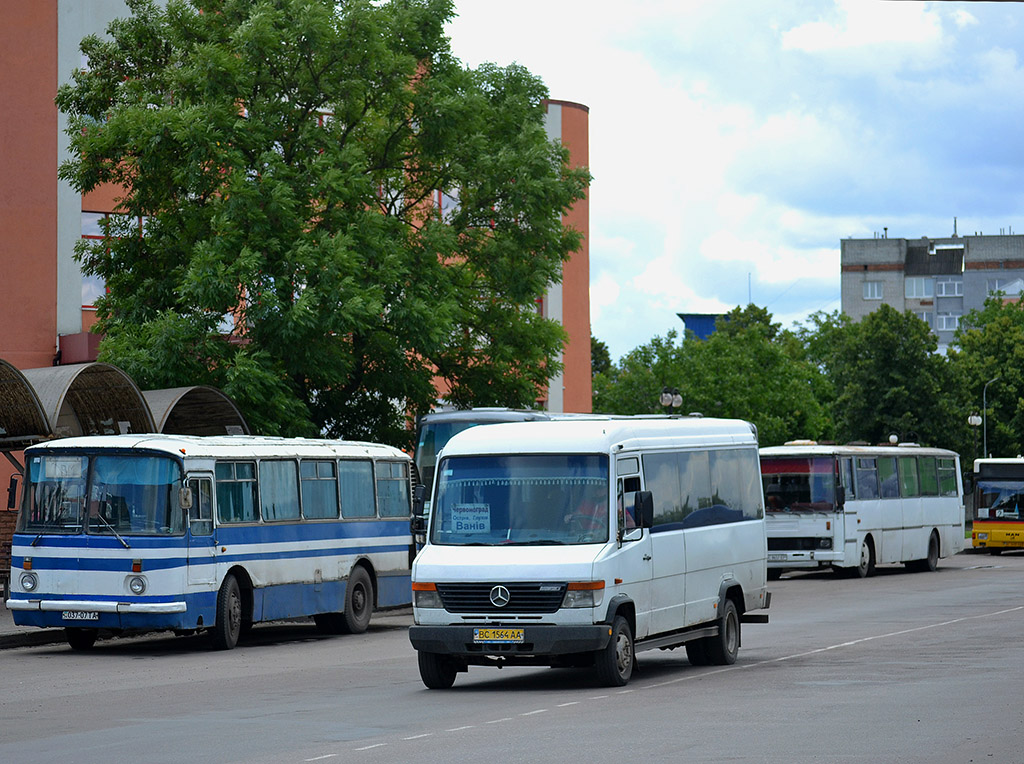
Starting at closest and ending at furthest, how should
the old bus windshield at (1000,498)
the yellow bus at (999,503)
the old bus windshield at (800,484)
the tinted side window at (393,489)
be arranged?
the tinted side window at (393,489), the old bus windshield at (800,484), the yellow bus at (999,503), the old bus windshield at (1000,498)

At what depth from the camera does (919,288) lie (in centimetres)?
14550

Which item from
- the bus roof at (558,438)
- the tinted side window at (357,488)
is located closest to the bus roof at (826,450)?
the tinted side window at (357,488)

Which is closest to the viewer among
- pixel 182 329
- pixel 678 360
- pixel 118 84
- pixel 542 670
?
pixel 542 670

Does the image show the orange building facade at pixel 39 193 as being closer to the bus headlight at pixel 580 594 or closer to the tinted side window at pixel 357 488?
the tinted side window at pixel 357 488

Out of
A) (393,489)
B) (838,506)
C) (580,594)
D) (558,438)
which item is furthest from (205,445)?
(838,506)

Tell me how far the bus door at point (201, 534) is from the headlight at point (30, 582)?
1967 mm

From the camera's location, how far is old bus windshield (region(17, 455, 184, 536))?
21.5 m

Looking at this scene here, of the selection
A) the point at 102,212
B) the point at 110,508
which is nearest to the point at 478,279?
the point at 102,212

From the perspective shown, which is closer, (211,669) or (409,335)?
(211,669)

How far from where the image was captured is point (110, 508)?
21.5 metres

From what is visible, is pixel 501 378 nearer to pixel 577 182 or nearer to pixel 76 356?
pixel 577 182

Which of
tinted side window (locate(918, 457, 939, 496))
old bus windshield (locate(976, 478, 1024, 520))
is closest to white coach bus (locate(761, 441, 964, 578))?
tinted side window (locate(918, 457, 939, 496))

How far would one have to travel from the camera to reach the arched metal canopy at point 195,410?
2898 cm

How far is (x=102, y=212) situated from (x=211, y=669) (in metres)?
24.2
